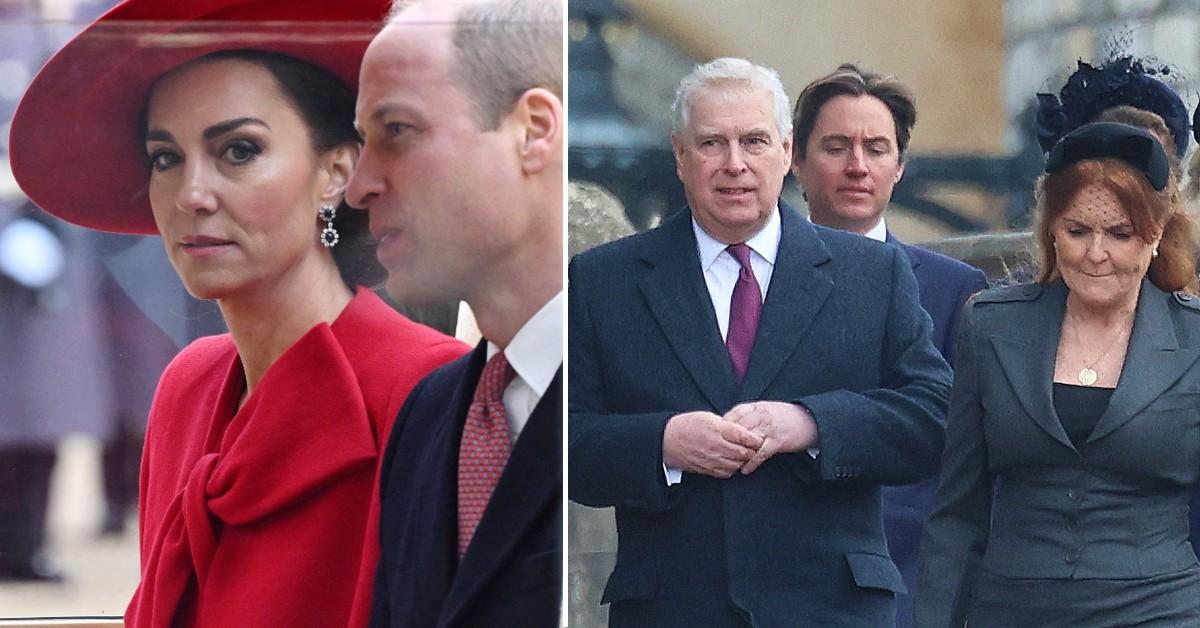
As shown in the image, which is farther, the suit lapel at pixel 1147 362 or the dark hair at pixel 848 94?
the dark hair at pixel 848 94

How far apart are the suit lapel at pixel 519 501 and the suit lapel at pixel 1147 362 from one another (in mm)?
1123

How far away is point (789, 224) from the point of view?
349 cm

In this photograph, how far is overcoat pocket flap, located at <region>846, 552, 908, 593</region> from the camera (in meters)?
3.43

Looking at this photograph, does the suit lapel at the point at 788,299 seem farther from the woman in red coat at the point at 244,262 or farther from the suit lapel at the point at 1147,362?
the woman in red coat at the point at 244,262

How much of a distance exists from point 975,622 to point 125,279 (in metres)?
1.91

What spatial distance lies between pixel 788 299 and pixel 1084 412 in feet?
2.17

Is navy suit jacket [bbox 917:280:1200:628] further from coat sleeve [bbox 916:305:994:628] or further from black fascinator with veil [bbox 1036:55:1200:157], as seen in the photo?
black fascinator with veil [bbox 1036:55:1200:157]

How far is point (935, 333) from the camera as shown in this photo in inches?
137

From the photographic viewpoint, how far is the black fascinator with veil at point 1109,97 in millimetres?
3434

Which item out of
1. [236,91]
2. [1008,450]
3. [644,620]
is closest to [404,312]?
[236,91]

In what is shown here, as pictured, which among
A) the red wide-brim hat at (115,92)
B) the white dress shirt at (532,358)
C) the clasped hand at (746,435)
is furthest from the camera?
the clasped hand at (746,435)

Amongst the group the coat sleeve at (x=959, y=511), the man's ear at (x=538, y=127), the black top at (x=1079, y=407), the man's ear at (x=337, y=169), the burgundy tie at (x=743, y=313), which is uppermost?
the man's ear at (x=538, y=127)

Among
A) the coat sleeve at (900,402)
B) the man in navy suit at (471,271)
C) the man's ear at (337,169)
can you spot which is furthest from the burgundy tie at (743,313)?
the man's ear at (337,169)

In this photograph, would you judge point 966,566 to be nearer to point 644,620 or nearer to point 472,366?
point 644,620
